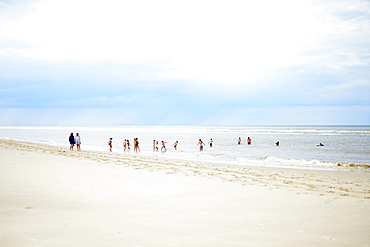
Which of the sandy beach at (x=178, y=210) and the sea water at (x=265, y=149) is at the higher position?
the sea water at (x=265, y=149)

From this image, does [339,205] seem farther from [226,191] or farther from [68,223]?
[68,223]

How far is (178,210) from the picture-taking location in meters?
8.30

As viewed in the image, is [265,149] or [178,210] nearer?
[178,210]

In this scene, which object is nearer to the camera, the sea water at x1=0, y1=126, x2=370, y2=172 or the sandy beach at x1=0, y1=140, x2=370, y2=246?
the sandy beach at x1=0, y1=140, x2=370, y2=246

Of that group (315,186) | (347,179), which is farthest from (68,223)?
(347,179)

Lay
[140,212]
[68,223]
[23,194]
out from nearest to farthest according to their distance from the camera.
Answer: [68,223], [140,212], [23,194]

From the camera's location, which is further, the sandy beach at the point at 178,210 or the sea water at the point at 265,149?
the sea water at the point at 265,149

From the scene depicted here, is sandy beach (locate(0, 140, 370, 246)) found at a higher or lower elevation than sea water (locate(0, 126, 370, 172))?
lower

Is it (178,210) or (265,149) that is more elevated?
(265,149)

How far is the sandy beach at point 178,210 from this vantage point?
600cm

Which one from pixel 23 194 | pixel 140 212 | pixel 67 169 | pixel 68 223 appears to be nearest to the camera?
pixel 68 223

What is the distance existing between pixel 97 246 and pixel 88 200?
4027mm

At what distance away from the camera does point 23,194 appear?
9.78 meters

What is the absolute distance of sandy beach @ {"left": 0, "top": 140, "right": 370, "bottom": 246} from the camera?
6.00 m
